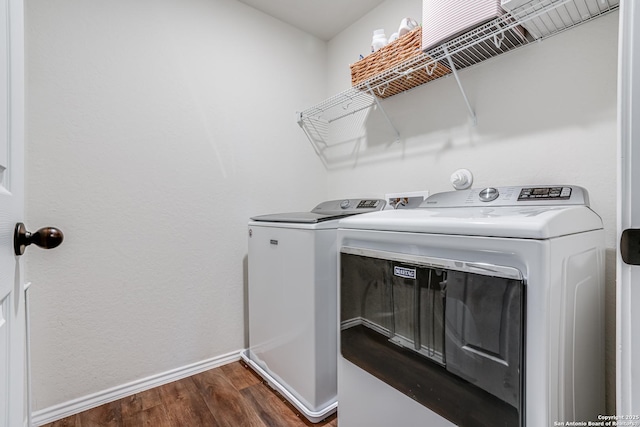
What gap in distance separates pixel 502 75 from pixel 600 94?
1.26ft

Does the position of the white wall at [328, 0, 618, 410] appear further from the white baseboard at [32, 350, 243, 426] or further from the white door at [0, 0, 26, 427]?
the white door at [0, 0, 26, 427]

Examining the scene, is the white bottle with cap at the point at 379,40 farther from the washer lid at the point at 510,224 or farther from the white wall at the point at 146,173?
the washer lid at the point at 510,224

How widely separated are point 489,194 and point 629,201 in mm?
787

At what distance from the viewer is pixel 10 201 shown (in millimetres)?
540

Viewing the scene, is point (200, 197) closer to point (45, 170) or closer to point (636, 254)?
point (45, 170)

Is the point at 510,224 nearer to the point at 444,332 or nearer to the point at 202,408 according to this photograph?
the point at 444,332

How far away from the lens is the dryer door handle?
1.54 feet

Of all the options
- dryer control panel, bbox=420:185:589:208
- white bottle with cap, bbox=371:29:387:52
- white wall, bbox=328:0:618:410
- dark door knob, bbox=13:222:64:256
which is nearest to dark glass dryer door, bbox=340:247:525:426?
dryer control panel, bbox=420:185:589:208

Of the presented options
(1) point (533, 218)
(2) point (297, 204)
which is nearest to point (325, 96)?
(2) point (297, 204)

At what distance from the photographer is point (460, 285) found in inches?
31.8

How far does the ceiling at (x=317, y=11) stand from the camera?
194 centimetres

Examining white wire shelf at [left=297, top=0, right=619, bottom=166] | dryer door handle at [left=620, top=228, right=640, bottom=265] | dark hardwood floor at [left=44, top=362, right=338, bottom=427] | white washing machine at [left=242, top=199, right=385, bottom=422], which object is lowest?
dark hardwood floor at [left=44, top=362, right=338, bottom=427]

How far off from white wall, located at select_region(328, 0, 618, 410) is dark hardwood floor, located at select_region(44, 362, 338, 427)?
134 centimetres

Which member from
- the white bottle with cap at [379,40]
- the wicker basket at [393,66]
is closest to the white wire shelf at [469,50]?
the wicker basket at [393,66]
